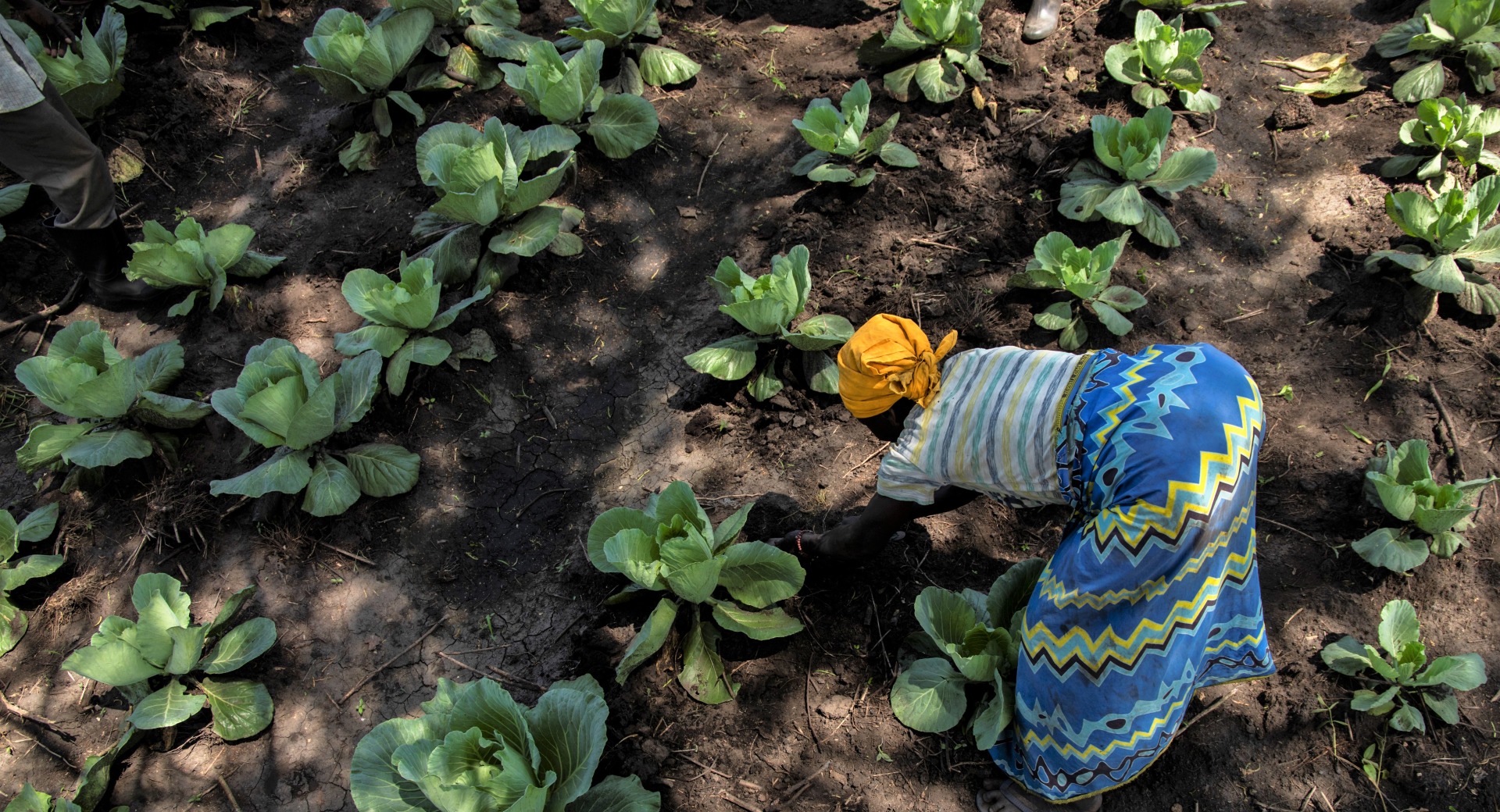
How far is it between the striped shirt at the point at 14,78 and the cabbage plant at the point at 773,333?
284 centimetres

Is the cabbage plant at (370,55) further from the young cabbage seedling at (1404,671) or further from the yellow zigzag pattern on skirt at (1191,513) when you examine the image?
the young cabbage seedling at (1404,671)

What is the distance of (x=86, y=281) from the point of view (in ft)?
14.5

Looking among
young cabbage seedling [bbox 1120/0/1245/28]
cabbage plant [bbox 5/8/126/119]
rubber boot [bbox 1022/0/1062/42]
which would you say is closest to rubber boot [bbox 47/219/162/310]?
cabbage plant [bbox 5/8/126/119]

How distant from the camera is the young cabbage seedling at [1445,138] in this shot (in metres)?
4.07

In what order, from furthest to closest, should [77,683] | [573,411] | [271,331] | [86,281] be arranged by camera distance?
[86,281], [271,331], [573,411], [77,683]

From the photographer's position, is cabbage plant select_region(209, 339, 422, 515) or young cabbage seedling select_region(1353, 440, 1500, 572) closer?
young cabbage seedling select_region(1353, 440, 1500, 572)

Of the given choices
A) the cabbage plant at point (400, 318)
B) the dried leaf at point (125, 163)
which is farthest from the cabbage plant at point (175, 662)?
the dried leaf at point (125, 163)

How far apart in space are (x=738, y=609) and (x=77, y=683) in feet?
7.90

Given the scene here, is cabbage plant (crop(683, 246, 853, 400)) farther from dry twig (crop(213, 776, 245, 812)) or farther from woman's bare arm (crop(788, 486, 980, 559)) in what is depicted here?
dry twig (crop(213, 776, 245, 812))

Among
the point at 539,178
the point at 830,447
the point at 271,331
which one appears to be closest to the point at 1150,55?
the point at 830,447

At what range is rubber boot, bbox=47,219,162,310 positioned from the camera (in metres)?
4.13

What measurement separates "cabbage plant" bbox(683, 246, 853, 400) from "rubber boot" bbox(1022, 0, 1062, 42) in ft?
7.09

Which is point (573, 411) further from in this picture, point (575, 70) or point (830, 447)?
point (575, 70)

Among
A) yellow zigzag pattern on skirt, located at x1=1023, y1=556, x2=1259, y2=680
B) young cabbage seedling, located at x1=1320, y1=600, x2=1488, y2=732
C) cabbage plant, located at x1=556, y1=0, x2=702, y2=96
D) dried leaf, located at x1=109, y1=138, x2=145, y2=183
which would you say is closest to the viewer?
yellow zigzag pattern on skirt, located at x1=1023, y1=556, x2=1259, y2=680
